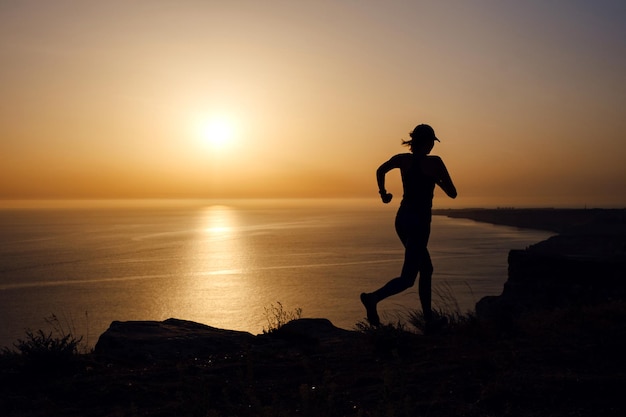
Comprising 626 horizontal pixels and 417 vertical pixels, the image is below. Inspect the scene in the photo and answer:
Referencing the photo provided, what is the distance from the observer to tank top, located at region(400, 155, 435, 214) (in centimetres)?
602

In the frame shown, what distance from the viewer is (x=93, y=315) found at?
150ft

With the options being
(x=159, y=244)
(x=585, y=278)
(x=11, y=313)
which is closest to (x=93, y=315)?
(x=11, y=313)

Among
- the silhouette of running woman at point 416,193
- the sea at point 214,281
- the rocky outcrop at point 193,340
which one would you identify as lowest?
the sea at point 214,281

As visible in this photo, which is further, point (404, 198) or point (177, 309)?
point (177, 309)

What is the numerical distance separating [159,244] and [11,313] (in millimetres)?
69602

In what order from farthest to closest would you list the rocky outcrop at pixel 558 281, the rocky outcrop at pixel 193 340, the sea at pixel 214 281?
the sea at pixel 214 281
the rocky outcrop at pixel 558 281
the rocky outcrop at pixel 193 340

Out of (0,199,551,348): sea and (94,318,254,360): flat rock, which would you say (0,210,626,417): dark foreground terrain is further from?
(0,199,551,348): sea

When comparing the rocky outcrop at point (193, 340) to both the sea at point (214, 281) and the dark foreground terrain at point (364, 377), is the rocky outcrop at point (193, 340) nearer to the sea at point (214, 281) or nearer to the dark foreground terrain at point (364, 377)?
the dark foreground terrain at point (364, 377)

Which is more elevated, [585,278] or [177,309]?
[585,278]

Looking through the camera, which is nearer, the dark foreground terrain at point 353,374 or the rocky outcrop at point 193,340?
the dark foreground terrain at point 353,374

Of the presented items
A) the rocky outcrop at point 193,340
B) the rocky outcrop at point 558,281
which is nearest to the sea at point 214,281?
the rocky outcrop at point 558,281

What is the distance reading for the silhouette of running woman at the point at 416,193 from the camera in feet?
19.6

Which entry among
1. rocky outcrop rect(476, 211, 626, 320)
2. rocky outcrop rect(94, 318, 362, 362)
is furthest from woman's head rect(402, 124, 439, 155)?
rocky outcrop rect(476, 211, 626, 320)

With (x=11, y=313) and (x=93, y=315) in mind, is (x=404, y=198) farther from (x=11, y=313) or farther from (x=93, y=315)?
(x=11, y=313)
